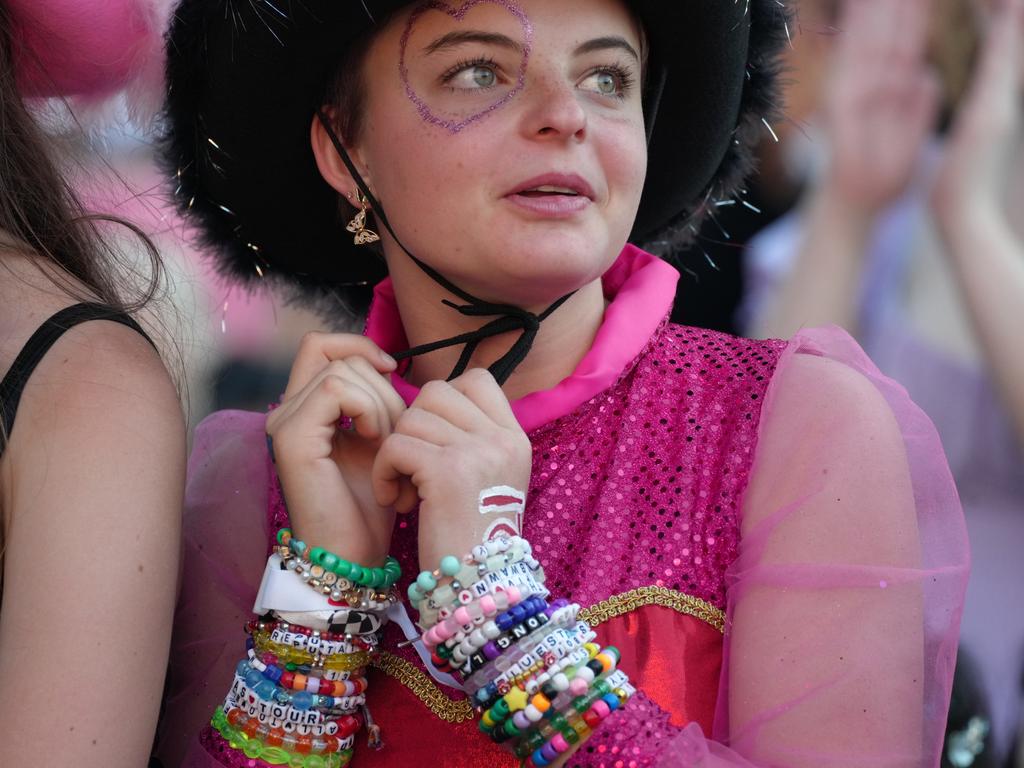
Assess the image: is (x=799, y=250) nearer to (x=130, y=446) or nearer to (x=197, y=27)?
(x=197, y=27)

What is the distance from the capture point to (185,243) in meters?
2.39

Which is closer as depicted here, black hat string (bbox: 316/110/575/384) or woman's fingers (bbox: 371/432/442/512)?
woman's fingers (bbox: 371/432/442/512)

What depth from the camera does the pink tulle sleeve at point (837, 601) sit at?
1.59m

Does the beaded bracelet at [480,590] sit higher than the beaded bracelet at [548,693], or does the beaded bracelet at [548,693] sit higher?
the beaded bracelet at [480,590]

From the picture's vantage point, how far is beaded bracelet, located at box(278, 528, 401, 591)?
68.8 inches

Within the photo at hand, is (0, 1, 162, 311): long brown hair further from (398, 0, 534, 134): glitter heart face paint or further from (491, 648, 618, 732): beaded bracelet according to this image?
(491, 648, 618, 732): beaded bracelet

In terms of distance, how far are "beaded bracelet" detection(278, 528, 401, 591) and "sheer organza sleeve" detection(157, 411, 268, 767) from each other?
Result: 0.25 metres

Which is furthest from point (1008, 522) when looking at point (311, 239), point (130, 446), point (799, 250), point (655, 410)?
point (130, 446)

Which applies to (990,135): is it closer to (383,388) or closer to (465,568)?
(383,388)

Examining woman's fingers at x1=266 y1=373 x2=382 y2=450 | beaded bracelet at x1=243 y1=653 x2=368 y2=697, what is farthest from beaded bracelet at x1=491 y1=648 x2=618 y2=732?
woman's fingers at x1=266 y1=373 x2=382 y2=450

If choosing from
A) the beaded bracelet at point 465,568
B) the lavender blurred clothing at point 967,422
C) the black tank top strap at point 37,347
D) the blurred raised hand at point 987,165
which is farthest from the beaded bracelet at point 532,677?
the blurred raised hand at point 987,165

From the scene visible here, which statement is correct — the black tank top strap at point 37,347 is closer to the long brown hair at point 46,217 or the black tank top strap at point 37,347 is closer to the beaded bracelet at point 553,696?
the long brown hair at point 46,217

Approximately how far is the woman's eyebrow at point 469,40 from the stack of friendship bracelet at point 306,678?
2.20 feet

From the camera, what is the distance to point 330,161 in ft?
6.96
